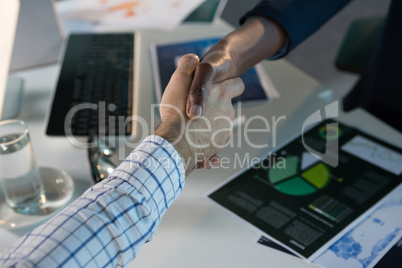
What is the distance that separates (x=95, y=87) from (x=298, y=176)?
591mm

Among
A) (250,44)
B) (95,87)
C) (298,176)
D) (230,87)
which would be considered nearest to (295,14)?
(250,44)

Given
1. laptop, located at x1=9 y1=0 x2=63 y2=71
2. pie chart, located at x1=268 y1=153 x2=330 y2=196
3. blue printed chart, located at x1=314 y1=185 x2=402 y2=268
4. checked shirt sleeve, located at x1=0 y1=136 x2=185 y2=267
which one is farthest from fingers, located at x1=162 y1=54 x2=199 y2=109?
laptop, located at x1=9 y1=0 x2=63 y2=71

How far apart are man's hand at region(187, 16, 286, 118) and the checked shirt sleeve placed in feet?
0.47

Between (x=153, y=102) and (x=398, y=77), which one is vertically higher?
(x=398, y=77)

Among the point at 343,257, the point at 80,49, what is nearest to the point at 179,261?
the point at 343,257


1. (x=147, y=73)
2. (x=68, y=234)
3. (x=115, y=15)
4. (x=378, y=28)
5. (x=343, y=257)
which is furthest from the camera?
(x=115, y=15)

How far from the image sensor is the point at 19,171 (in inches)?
32.0

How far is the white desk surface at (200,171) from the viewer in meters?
0.77

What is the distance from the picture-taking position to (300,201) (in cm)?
86

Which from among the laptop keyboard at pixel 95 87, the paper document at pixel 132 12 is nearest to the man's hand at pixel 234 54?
the laptop keyboard at pixel 95 87

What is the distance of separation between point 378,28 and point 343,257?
0.91 m

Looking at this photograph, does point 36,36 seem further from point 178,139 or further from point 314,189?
point 314,189

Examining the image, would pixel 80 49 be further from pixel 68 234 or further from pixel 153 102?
pixel 68 234

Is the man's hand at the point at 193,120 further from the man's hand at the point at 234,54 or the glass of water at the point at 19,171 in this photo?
the glass of water at the point at 19,171
